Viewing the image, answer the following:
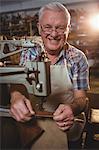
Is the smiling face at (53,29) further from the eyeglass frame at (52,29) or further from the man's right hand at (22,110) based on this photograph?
the man's right hand at (22,110)

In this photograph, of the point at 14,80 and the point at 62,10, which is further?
the point at 62,10

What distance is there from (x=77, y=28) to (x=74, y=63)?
0.40 m

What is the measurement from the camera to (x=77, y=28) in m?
1.01

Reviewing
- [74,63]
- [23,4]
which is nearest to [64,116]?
Result: [74,63]

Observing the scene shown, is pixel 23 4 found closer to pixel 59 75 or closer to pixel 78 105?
pixel 59 75

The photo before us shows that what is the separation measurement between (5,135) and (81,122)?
205mm

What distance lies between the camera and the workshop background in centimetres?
84

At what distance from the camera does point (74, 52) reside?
65 centimetres

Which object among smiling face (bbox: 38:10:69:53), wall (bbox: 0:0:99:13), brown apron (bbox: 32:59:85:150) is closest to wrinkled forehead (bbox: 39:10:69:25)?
smiling face (bbox: 38:10:69:53)

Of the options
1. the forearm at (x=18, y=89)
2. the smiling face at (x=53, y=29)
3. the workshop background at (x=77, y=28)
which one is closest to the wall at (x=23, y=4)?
the workshop background at (x=77, y=28)

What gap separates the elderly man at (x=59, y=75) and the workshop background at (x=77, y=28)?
16 cm

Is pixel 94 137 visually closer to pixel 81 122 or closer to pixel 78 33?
pixel 81 122

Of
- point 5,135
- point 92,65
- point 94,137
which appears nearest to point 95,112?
point 94,137

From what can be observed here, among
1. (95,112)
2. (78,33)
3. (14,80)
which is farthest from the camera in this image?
(78,33)
